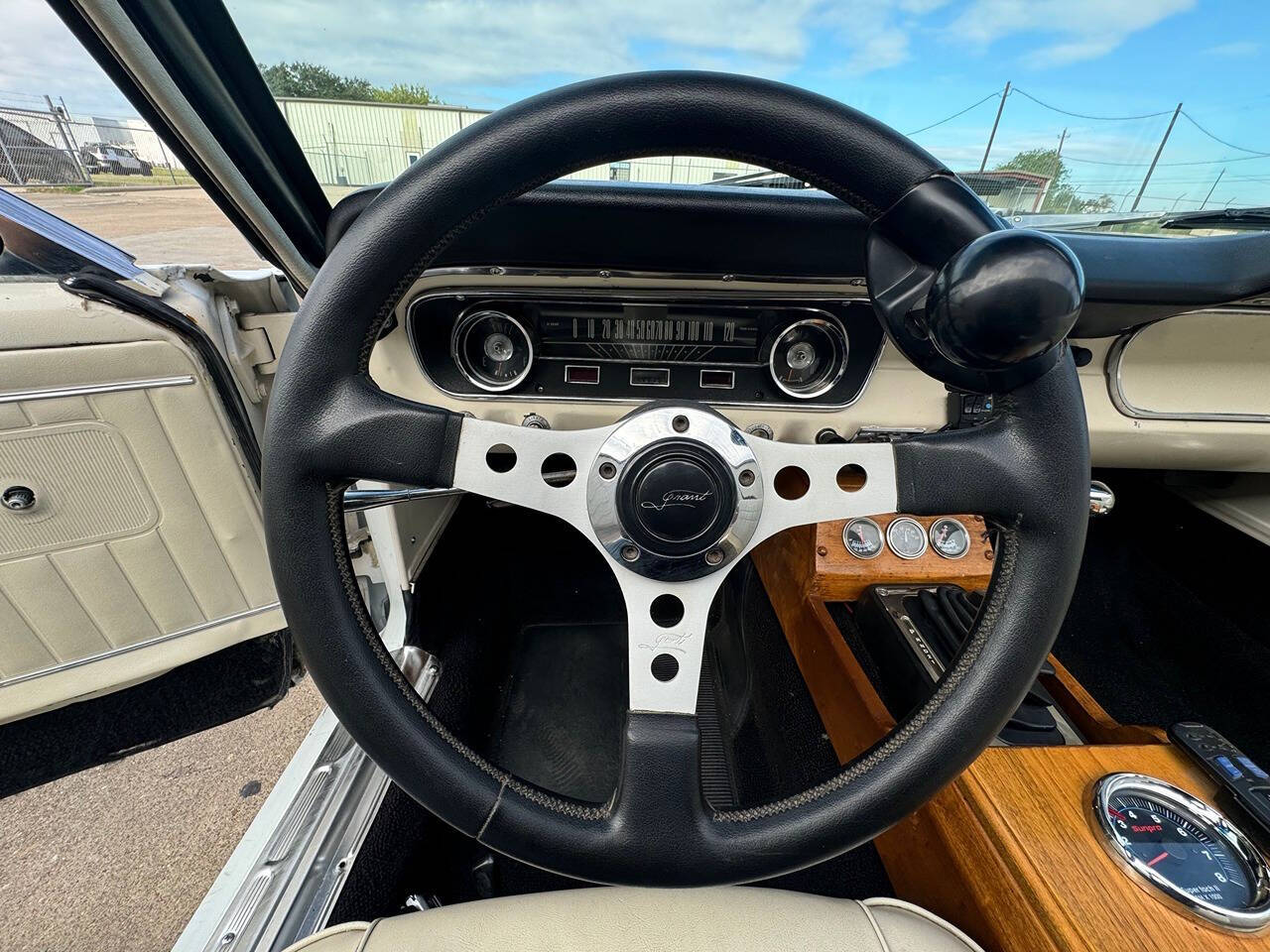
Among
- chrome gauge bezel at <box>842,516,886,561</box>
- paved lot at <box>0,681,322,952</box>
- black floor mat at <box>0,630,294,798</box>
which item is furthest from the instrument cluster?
paved lot at <box>0,681,322,952</box>

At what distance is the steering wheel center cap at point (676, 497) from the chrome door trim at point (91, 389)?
784mm

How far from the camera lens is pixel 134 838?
1.35 m

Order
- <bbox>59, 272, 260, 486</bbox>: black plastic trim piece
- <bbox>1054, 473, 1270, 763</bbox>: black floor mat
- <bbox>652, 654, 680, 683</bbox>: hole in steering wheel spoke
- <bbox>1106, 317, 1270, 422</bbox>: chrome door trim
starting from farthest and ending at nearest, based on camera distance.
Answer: <bbox>1054, 473, 1270, 763</bbox>: black floor mat
<bbox>1106, 317, 1270, 422</bbox>: chrome door trim
<bbox>59, 272, 260, 486</bbox>: black plastic trim piece
<bbox>652, 654, 680, 683</bbox>: hole in steering wheel spoke

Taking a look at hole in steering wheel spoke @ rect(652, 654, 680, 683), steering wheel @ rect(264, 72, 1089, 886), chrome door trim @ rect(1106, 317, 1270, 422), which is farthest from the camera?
chrome door trim @ rect(1106, 317, 1270, 422)

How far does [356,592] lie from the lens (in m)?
0.60

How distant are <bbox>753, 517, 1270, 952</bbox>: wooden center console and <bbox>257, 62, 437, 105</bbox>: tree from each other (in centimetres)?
113

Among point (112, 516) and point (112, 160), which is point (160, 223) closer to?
point (112, 160)

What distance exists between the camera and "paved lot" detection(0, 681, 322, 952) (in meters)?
1.20

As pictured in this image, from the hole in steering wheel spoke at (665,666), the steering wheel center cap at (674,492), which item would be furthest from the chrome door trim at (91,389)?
the hole in steering wheel spoke at (665,666)

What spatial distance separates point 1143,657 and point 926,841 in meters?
1.32

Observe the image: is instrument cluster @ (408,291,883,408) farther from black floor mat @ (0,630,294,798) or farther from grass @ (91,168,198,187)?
black floor mat @ (0,630,294,798)

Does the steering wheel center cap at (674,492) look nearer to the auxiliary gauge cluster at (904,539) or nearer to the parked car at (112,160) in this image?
the parked car at (112,160)

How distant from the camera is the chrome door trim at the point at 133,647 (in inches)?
40.6

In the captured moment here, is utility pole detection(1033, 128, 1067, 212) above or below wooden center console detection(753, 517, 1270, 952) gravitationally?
above
